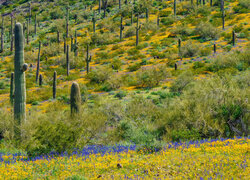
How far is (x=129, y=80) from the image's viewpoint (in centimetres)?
2755

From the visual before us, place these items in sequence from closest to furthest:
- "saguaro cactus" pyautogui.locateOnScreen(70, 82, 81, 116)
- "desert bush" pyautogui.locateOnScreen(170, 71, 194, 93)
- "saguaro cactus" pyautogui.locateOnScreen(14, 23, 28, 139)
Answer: "saguaro cactus" pyautogui.locateOnScreen(14, 23, 28, 139) < "saguaro cactus" pyautogui.locateOnScreen(70, 82, 81, 116) < "desert bush" pyautogui.locateOnScreen(170, 71, 194, 93)

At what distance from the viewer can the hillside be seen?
10453mm

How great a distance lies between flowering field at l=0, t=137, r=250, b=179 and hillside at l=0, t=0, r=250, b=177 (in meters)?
1.06

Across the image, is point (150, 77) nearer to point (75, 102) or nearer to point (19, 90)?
point (75, 102)

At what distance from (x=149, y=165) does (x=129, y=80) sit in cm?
2160

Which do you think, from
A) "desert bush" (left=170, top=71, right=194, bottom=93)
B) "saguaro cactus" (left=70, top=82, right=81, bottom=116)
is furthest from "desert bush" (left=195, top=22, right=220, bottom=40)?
"saguaro cactus" (left=70, top=82, right=81, bottom=116)

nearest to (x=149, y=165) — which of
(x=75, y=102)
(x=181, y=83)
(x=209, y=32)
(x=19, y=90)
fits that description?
(x=75, y=102)

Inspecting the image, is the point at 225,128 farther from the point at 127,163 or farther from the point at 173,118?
the point at 127,163

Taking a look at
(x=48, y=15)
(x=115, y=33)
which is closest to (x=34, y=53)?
(x=115, y=33)

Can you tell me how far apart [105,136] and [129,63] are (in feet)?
81.5

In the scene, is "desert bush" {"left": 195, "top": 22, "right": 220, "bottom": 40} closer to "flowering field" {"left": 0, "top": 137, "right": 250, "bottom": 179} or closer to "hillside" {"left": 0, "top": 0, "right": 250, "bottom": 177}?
"hillside" {"left": 0, "top": 0, "right": 250, "bottom": 177}

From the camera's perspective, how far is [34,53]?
45750 mm

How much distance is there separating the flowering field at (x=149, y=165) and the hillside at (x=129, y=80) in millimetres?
1055

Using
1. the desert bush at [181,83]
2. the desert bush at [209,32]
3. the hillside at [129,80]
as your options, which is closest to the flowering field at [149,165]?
the hillside at [129,80]
